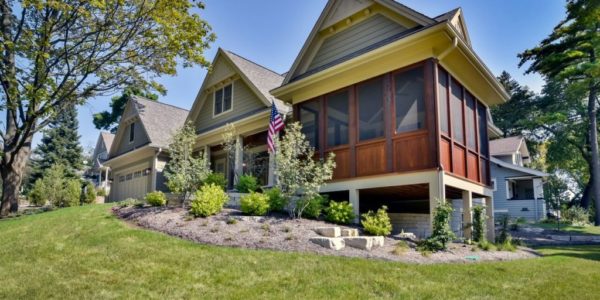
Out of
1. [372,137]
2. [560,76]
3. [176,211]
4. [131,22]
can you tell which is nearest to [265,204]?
[176,211]

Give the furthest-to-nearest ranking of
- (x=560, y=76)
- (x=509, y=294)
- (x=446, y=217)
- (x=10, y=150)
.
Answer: (x=560, y=76) → (x=10, y=150) → (x=446, y=217) → (x=509, y=294)

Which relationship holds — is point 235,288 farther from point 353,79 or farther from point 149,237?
point 353,79

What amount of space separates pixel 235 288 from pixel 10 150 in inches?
544

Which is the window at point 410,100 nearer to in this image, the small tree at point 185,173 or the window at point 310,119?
the window at point 310,119

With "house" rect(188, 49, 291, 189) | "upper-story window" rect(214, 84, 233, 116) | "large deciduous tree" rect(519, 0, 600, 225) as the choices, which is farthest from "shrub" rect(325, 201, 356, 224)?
"large deciduous tree" rect(519, 0, 600, 225)

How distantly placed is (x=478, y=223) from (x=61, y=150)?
110 ft

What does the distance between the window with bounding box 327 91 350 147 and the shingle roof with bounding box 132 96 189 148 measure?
9.63 meters

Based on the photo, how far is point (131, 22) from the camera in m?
13.4

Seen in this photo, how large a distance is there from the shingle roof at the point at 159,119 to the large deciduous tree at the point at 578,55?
1987 cm

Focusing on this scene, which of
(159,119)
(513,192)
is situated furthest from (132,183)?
(513,192)

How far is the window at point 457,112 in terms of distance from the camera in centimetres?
999

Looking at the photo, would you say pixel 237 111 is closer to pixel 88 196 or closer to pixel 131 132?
pixel 131 132

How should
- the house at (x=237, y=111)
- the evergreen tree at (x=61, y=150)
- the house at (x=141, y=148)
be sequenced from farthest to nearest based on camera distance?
the evergreen tree at (x=61, y=150)
the house at (x=141, y=148)
the house at (x=237, y=111)

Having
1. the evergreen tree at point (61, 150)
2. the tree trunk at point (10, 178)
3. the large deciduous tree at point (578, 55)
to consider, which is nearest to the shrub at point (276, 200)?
the tree trunk at point (10, 178)
